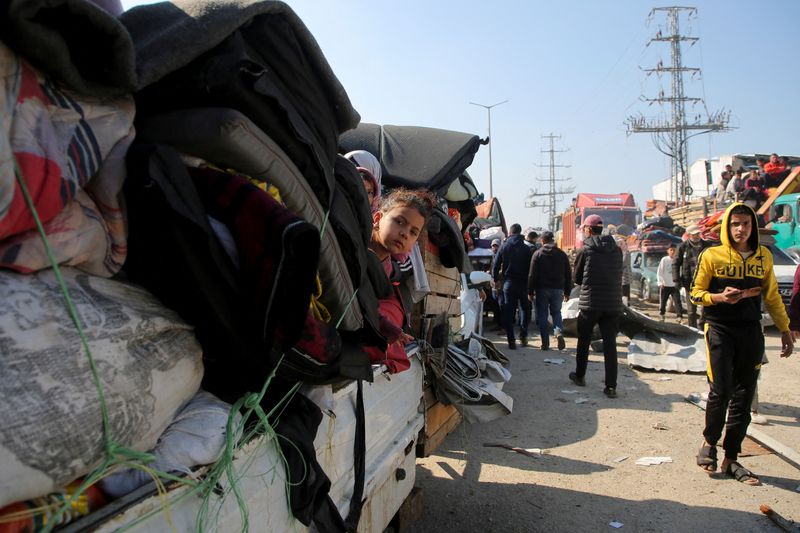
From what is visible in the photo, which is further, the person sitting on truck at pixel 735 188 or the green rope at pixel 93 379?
the person sitting on truck at pixel 735 188

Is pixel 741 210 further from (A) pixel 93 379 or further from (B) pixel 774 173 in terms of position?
(B) pixel 774 173

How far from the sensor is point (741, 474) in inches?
165

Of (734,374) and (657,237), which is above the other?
(657,237)

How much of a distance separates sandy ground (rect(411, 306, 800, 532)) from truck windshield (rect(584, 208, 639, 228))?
18.2m

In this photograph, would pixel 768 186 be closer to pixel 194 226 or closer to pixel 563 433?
pixel 563 433

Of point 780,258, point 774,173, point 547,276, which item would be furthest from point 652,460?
point 774,173

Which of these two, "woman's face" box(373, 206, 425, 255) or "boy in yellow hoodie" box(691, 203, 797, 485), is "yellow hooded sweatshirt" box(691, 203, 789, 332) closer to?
"boy in yellow hoodie" box(691, 203, 797, 485)

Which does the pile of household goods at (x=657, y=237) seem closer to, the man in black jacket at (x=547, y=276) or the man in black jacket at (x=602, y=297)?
A: the man in black jacket at (x=547, y=276)

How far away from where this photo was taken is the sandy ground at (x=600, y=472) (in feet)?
12.1

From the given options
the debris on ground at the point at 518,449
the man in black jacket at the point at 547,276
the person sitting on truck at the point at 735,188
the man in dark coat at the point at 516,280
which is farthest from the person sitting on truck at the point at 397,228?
the person sitting on truck at the point at 735,188

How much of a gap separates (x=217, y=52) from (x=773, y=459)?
5149mm

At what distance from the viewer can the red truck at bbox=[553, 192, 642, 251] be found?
24.1 metres

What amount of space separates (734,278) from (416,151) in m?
2.57

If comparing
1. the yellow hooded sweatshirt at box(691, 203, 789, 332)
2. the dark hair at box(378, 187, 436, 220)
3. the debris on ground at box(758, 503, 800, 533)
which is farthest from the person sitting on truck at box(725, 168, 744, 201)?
the dark hair at box(378, 187, 436, 220)
